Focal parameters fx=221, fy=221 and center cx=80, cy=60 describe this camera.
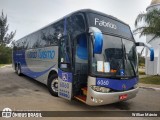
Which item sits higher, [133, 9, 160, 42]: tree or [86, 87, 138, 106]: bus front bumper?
[133, 9, 160, 42]: tree

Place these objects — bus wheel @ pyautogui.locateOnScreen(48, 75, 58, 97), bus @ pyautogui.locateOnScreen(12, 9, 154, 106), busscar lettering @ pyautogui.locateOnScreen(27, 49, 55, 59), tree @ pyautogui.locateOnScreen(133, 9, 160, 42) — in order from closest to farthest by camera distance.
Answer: bus @ pyautogui.locateOnScreen(12, 9, 154, 106), bus wheel @ pyautogui.locateOnScreen(48, 75, 58, 97), busscar lettering @ pyautogui.locateOnScreen(27, 49, 55, 59), tree @ pyautogui.locateOnScreen(133, 9, 160, 42)

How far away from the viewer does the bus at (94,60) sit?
695 centimetres

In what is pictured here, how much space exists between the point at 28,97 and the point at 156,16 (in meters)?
12.5

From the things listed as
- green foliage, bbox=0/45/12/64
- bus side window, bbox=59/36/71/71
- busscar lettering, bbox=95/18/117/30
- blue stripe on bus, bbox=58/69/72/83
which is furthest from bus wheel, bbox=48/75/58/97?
green foliage, bbox=0/45/12/64

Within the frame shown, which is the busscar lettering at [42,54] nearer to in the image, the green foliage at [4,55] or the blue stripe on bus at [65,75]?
the blue stripe on bus at [65,75]

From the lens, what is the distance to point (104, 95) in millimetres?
6871

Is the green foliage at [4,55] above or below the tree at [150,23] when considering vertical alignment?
below

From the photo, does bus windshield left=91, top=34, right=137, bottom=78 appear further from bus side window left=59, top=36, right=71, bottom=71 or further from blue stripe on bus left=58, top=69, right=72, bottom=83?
bus side window left=59, top=36, right=71, bottom=71

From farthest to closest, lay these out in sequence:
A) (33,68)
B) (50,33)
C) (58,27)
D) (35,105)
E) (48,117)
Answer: (33,68) < (50,33) < (58,27) < (35,105) < (48,117)

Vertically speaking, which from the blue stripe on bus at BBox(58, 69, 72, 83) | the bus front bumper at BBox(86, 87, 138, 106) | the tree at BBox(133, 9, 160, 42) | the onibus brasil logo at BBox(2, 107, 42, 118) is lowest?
the onibus brasil logo at BBox(2, 107, 42, 118)

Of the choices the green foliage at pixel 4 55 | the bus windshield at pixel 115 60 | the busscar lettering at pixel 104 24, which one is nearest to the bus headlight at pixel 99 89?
the bus windshield at pixel 115 60

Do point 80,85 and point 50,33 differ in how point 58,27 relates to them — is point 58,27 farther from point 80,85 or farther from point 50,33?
point 80,85

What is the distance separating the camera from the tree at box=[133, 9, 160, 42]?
55.1ft

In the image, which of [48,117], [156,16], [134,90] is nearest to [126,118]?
[134,90]
